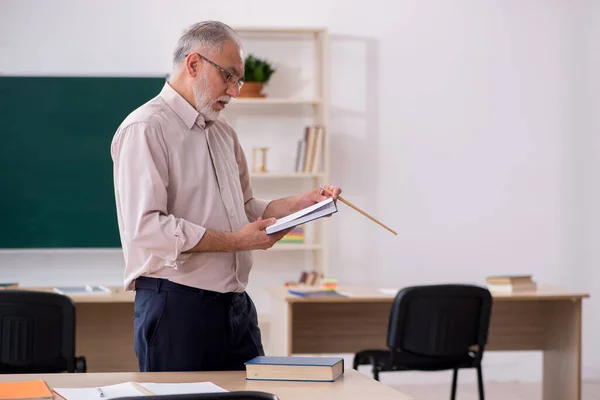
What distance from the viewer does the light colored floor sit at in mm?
5379

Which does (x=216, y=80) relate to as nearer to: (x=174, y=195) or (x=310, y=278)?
(x=174, y=195)

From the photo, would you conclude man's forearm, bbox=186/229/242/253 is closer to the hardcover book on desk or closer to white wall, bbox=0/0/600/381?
the hardcover book on desk

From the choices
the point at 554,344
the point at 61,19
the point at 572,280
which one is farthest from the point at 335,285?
the point at 61,19

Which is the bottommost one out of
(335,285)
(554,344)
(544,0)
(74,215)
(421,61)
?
(554,344)

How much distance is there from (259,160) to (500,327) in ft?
6.32

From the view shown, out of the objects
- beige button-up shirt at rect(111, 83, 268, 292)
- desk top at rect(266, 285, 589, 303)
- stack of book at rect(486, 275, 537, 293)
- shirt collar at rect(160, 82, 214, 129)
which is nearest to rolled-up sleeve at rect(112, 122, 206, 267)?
beige button-up shirt at rect(111, 83, 268, 292)

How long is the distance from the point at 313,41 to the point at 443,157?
3.91 feet

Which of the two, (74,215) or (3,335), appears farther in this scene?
(74,215)

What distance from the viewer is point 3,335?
3.45 m

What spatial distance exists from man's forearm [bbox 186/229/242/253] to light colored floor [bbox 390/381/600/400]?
3337 millimetres

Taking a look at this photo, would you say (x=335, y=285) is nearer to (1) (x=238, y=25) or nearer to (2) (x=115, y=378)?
(1) (x=238, y=25)

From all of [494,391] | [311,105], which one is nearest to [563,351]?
[494,391]

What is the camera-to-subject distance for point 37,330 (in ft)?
11.2

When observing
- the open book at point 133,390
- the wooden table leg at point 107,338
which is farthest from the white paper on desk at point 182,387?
the wooden table leg at point 107,338
